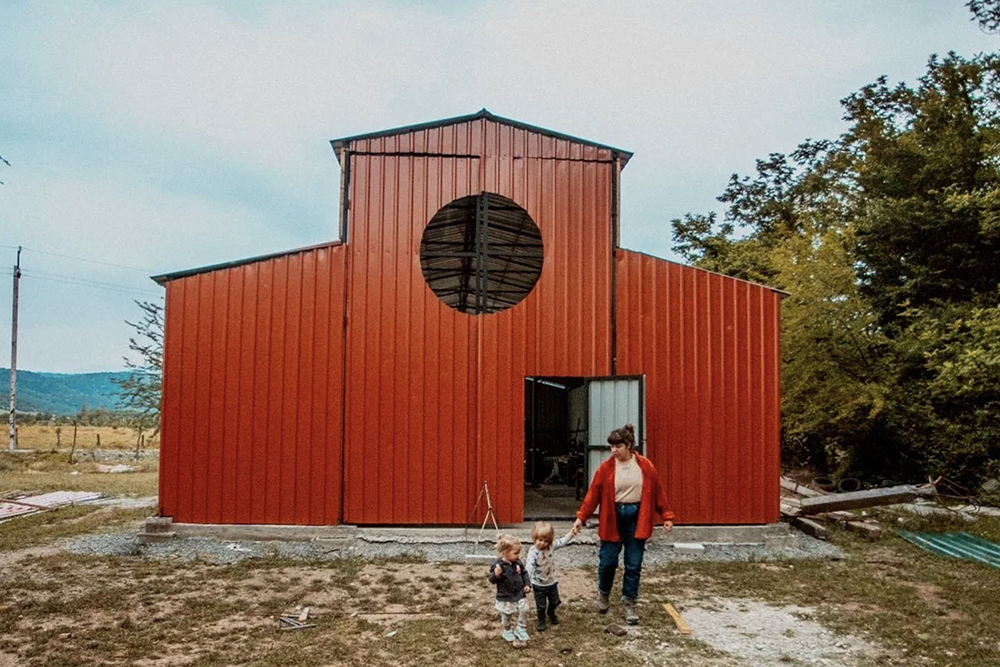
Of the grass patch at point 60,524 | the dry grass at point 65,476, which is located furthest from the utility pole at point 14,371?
the grass patch at point 60,524

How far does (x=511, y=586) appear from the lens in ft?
18.0

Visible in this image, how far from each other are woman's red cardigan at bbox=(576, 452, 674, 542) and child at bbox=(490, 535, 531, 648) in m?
0.71

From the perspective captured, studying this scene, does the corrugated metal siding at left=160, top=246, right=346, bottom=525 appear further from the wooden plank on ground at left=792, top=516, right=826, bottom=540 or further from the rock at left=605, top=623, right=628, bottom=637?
the wooden plank on ground at left=792, top=516, right=826, bottom=540

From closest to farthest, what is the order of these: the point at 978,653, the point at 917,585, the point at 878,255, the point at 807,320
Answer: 1. the point at 978,653
2. the point at 917,585
3. the point at 807,320
4. the point at 878,255

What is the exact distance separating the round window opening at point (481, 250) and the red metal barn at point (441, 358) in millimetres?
111

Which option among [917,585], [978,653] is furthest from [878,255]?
[978,653]

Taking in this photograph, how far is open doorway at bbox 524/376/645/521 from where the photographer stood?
363 inches

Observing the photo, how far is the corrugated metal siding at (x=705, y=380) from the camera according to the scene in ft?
31.3

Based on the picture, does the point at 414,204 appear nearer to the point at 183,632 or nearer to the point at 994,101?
the point at 183,632

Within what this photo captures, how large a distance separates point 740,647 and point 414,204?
6.58 m

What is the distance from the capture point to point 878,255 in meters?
16.4

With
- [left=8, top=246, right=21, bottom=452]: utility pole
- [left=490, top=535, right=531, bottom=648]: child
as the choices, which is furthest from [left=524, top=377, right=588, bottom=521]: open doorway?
[left=8, top=246, right=21, bottom=452]: utility pole

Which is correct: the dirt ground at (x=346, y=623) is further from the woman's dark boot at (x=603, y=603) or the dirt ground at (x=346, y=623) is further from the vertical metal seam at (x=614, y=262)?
the vertical metal seam at (x=614, y=262)

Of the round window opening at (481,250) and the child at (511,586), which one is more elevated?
the round window opening at (481,250)
